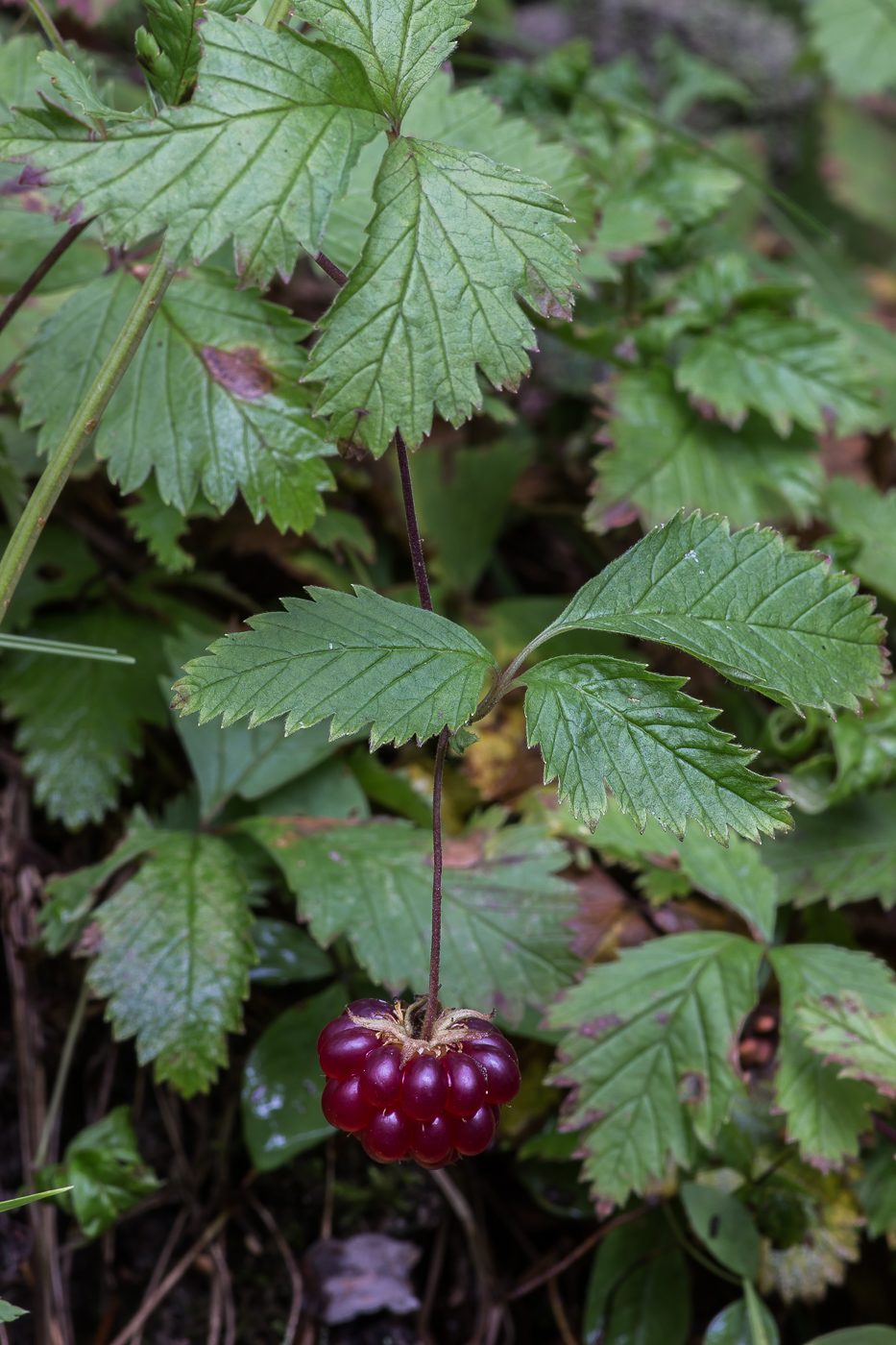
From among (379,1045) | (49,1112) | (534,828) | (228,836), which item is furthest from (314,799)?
(379,1045)

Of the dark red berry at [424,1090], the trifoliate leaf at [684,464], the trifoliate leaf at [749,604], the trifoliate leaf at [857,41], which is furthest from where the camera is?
the trifoliate leaf at [857,41]

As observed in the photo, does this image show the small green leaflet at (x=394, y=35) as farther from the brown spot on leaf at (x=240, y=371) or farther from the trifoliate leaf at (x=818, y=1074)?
the trifoliate leaf at (x=818, y=1074)

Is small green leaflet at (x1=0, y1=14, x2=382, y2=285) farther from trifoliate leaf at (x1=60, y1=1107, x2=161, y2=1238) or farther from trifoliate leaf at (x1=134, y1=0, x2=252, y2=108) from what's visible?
trifoliate leaf at (x1=60, y1=1107, x2=161, y2=1238)

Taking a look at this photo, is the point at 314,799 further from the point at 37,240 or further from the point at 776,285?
the point at 776,285

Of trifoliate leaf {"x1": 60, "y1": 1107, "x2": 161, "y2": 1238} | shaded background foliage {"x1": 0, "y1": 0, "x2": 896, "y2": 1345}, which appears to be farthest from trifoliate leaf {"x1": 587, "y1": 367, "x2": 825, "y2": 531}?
trifoliate leaf {"x1": 60, "y1": 1107, "x2": 161, "y2": 1238}

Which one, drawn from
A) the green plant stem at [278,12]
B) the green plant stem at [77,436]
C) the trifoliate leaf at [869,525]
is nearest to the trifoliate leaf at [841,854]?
the trifoliate leaf at [869,525]
